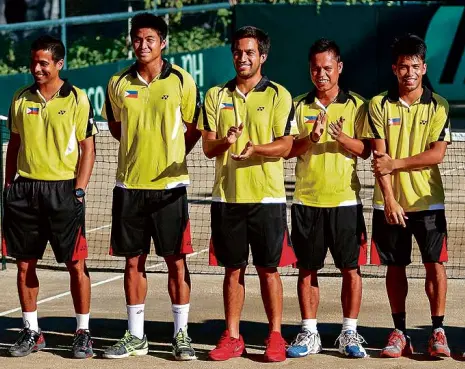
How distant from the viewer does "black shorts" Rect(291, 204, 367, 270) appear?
8.55m

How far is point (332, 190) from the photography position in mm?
8531

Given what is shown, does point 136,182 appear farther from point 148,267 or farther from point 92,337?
point 148,267

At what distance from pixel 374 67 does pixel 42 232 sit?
20454 mm

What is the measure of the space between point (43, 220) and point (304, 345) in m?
2.08

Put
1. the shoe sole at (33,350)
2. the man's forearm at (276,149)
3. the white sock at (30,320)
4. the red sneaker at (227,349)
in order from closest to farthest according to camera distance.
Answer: the man's forearm at (276,149), the red sneaker at (227,349), the shoe sole at (33,350), the white sock at (30,320)

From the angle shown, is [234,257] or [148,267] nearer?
[234,257]

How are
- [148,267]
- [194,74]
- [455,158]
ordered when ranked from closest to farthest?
[148,267] → [455,158] → [194,74]

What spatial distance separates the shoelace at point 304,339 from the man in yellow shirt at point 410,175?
514 mm

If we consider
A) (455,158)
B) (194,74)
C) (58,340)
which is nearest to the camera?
(58,340)

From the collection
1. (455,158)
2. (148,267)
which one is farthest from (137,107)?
(455,158)

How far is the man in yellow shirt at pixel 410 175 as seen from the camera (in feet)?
27.5

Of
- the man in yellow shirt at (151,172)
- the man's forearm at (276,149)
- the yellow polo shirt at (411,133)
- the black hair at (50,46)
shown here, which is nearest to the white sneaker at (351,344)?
the yellow polo shirt at (411,133)

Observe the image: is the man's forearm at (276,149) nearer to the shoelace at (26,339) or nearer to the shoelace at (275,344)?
the shoelace at (275,344)

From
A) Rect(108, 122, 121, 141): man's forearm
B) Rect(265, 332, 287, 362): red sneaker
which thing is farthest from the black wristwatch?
Rect(265, 332, 287, 362): red sneaker
